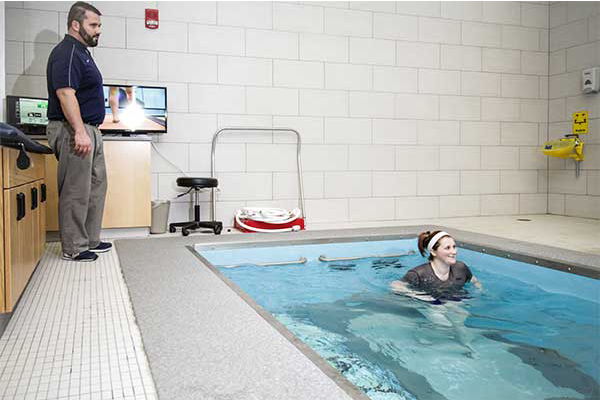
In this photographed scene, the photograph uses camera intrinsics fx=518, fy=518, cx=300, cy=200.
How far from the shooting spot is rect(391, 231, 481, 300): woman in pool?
9.61 ft

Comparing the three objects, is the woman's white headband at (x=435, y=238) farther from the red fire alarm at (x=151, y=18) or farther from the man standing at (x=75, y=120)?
the red fire alarm at (x=151, y=18)

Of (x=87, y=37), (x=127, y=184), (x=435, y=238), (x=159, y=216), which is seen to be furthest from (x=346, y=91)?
(x=435, y=238)

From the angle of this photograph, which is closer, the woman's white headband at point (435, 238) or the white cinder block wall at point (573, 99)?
the woman's white headband at point (435, 238)

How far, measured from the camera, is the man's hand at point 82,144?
327 cm

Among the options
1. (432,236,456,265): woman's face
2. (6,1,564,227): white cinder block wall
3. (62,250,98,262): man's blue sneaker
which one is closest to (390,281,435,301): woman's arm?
(432,236,456,265): woman's face

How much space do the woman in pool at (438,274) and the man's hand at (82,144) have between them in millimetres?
2132

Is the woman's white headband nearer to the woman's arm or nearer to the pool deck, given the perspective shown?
the woman's arm

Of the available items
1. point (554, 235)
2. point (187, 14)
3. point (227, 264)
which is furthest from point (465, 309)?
point (187, 14)

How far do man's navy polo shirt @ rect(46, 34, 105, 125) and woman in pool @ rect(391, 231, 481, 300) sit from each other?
90.6 inches

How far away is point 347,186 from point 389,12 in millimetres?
2107

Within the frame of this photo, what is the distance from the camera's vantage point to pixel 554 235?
15.0 feet

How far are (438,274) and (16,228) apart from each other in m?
2.20

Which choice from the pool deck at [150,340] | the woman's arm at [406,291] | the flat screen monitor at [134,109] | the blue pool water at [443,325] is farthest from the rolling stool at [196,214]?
the woman's arm at [406,291]

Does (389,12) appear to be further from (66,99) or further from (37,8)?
(66,99)
